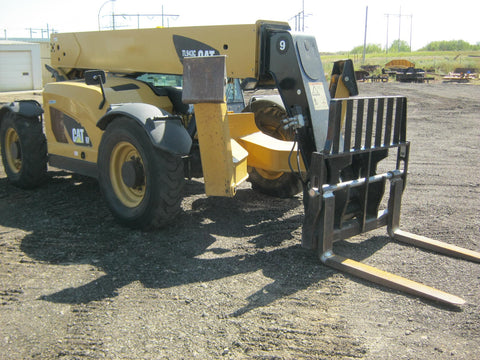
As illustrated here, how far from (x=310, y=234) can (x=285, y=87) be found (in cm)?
149

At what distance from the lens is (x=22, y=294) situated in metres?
3.94

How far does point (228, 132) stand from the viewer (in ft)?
15.5

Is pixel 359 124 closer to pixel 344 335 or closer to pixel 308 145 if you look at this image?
pixel 308 145

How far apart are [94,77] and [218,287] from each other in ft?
9.71

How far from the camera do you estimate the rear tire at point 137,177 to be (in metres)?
4.85

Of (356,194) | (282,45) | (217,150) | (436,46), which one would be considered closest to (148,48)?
(282,45)

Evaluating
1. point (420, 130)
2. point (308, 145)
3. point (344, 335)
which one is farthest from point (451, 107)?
point (344, 335)

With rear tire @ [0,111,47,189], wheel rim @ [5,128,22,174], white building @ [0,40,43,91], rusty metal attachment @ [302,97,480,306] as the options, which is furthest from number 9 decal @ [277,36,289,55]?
white building @ [0,40,43,91]

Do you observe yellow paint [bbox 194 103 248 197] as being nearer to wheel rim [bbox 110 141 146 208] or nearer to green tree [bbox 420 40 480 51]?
wheel rim [bbox 110 141 146 208]

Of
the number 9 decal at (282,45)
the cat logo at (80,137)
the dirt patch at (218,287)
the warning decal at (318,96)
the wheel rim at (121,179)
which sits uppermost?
the number 9 decal at (282,45)

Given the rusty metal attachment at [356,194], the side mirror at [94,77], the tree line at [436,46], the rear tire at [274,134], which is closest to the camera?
the rusty metal attachment at [356,194]

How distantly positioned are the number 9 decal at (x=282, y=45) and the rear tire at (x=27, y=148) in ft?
12.0

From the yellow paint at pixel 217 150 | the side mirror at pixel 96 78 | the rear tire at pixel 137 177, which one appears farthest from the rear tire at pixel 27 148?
the yellow paint at pixel 217 150

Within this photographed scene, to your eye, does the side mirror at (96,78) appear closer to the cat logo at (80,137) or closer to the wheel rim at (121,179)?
the cat logo at (80,137)
